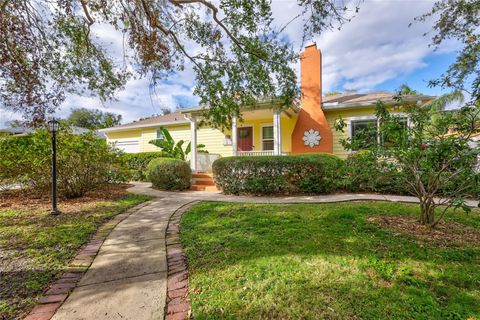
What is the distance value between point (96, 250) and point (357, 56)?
40.0 ft

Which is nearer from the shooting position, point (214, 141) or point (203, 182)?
point (203, 182)

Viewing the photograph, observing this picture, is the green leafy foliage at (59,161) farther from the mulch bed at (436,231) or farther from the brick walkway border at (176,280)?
the mulch bed at (436,231)

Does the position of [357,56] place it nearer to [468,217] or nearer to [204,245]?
[468,217]

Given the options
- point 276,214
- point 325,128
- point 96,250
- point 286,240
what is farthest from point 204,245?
point 325,128

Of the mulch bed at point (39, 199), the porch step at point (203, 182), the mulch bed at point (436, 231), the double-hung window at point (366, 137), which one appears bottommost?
the mulch bed at point (436, 231)

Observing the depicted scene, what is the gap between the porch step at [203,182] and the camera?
31.5ft

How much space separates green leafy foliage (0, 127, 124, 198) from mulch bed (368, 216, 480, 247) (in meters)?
7.77

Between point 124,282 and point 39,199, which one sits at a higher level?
point 39,199

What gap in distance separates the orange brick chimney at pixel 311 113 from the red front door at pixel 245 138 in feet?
9.01

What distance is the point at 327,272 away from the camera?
2.56 meters

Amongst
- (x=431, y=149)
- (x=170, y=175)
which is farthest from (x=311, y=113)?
(x=431, y=149)

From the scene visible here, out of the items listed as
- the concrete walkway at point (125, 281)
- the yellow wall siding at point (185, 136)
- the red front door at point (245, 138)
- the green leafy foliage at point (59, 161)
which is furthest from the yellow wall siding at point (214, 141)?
the concrete walkway at point (125, 281)

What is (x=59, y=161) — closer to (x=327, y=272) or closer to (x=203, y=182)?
(x=203, y=182)

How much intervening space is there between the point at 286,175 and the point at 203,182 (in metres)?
4.23
